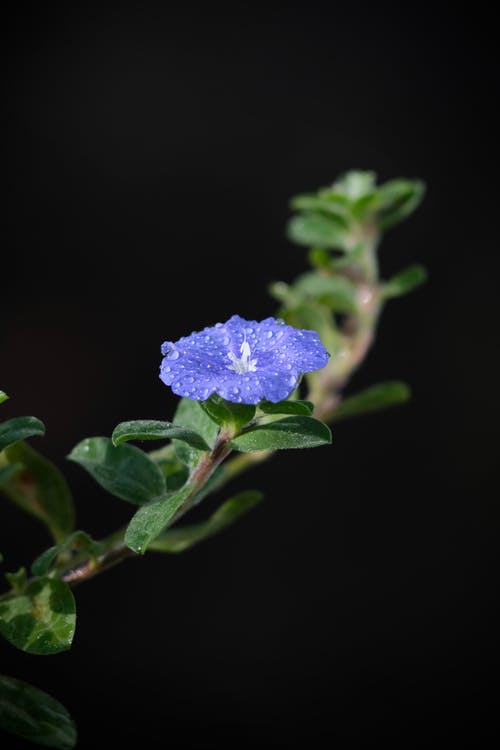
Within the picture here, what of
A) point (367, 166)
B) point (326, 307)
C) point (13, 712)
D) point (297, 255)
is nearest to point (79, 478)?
point (297, 255)

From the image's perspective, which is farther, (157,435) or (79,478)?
(79,478)

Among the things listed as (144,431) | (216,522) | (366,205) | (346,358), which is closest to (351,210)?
(366,205)

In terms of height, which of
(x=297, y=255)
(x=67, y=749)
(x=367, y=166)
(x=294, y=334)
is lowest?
(x=67, y=749)

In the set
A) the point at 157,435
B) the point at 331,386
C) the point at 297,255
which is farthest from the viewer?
the point at 297,255

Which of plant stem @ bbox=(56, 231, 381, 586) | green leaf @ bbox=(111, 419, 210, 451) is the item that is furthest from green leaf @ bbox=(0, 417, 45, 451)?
plant stem @ bbox=(56, 231, 381, 586)

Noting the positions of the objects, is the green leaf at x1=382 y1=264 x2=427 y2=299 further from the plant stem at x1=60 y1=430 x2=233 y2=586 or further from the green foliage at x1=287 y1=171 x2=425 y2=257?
the plant stem at x1=60 y1=430 x2=233 y2=586

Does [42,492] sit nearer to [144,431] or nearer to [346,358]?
[144,431]

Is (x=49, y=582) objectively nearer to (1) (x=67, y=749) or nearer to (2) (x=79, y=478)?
(1) (x=67, y=749)

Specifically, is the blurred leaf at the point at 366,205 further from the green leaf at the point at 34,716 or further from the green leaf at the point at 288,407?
the green leaf at the point at 34,716
